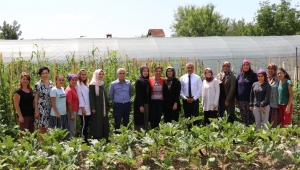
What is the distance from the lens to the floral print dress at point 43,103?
6.08m

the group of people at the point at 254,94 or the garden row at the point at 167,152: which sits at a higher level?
the group of people at the point at 254,94

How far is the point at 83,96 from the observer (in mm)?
6363

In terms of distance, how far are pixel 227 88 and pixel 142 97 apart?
1.52 meters

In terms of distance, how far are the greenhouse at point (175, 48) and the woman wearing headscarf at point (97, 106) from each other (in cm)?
898

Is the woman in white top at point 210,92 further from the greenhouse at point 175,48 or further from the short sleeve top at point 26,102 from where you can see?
the greenhouse at point 175,48

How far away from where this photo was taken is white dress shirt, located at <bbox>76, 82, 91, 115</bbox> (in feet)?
20.8

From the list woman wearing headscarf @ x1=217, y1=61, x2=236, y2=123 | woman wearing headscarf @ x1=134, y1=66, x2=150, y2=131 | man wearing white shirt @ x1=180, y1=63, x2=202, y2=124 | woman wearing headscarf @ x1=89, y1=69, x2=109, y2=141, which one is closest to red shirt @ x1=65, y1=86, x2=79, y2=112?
woman wearing headscarf @ x1=89, y1=69, x2=109, y2=141

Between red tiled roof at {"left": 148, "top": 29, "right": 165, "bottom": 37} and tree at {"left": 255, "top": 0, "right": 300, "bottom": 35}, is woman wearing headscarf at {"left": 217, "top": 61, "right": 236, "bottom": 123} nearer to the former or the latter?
tree at {"left": 255, "top": 0, "right": 300, "bottom": 35}

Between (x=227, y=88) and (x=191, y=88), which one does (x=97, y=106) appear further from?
(x=227, y=88)

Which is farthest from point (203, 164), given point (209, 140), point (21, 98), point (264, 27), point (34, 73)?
point (264, 27)


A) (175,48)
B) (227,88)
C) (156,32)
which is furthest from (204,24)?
(227,88)

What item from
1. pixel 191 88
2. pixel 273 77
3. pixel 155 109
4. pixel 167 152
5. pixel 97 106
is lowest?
pixel 167 152

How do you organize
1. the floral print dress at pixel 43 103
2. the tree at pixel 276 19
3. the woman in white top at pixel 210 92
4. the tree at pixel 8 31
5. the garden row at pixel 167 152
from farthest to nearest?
the tree at pixel 8 31, the tree at pixel 276 19, the woman in white top at pixel 210 92, the floral print dress at pixel 43 103, the garden row at pixel 167 152

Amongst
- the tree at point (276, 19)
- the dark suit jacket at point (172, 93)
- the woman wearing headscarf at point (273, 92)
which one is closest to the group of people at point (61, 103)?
the dark suit jacket at point (172, 93)
